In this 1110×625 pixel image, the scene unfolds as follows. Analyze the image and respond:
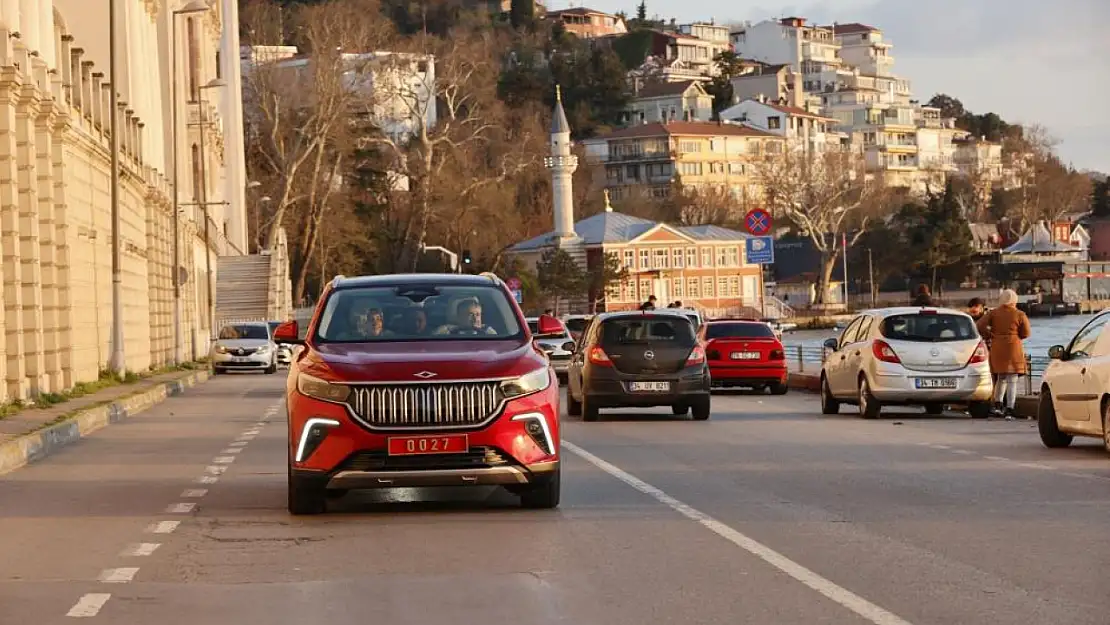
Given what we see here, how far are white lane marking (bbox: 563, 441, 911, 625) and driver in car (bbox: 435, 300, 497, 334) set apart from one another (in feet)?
6.34

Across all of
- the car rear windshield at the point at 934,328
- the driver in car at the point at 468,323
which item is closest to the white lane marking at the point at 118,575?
the driver in car at the point at 468,323

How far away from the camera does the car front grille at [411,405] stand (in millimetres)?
15039

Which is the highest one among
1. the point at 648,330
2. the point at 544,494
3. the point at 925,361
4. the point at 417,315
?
the point at 417,315

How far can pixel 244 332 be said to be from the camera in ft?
200

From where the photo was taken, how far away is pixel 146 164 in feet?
212

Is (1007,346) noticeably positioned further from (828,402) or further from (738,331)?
(738,331)

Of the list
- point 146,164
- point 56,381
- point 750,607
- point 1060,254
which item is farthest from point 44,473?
point 1060,254

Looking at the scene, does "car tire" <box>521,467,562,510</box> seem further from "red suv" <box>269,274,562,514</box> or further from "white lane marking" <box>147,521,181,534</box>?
"white lane marking" <box>147,521,181,534</box>

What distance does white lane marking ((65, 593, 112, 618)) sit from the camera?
34.7ft

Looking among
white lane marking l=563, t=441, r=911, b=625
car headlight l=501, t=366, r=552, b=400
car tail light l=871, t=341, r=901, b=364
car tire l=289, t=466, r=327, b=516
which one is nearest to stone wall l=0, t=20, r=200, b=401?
car tail light l=871, t=341, r=901, b=364

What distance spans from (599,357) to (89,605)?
1911 cm

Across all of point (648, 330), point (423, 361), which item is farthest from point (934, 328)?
point (423, 361)

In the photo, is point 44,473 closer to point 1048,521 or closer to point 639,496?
point 639,496

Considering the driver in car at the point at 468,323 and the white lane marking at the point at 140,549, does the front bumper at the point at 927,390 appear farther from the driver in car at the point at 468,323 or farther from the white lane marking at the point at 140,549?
the white lane marking at the point at 140,549
